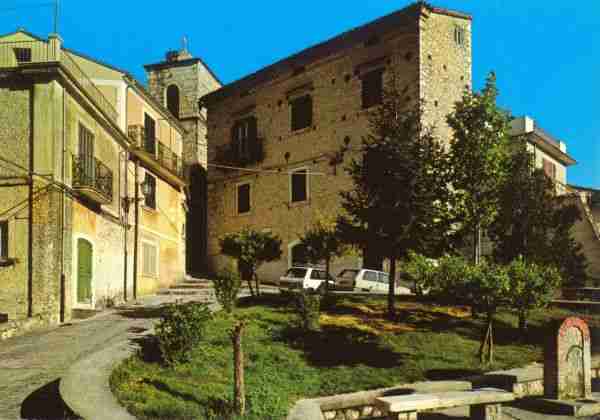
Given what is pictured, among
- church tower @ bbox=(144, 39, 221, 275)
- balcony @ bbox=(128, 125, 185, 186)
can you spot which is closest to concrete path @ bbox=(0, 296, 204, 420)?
balcony @ bbox=(128, 125, 185, 186)

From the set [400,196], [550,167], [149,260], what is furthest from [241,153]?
[550,167]

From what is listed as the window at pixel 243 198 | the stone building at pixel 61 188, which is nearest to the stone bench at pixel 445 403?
the stone building at pixel 61 188

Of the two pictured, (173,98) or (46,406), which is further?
(173,98)

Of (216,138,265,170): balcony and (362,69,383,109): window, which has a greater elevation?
(362,69,383,109): window

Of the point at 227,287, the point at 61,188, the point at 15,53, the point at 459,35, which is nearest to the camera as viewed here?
the point at 227,287

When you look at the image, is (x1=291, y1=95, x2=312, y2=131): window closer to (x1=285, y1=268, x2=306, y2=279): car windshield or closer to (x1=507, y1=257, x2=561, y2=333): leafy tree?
(x1=285, y1=268, x2=306, y2=279): car windshield

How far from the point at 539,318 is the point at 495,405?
30.9ft

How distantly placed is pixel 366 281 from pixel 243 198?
10985 mm

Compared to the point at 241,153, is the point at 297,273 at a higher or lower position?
lower

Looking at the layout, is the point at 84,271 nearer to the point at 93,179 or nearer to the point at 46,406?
the point at 93,179

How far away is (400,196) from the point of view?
1462 cm

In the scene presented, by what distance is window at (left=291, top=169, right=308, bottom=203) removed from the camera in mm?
27438

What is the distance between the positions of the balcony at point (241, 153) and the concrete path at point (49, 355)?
46.3 ft

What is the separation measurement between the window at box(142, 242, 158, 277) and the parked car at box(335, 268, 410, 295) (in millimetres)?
8038
